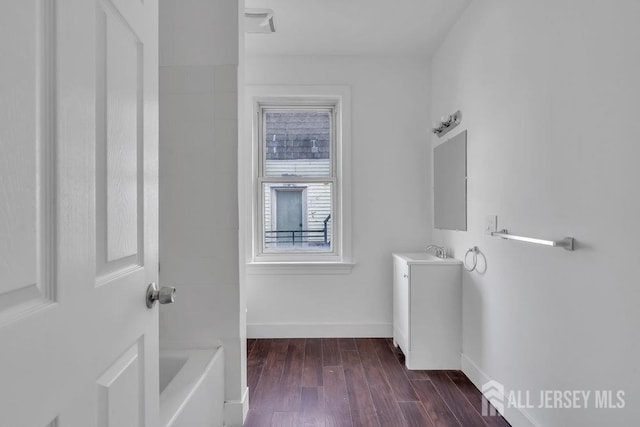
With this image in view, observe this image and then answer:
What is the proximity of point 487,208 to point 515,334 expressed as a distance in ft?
2.39

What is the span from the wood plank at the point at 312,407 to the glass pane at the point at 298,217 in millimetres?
1378

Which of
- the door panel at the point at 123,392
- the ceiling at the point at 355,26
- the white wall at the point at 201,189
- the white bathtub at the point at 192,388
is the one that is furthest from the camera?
the ceiling at the point at 355,26

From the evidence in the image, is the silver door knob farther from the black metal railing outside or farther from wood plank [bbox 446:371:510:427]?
the black metal railing outside

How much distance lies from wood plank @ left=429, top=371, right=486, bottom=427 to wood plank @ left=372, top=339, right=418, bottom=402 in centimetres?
19

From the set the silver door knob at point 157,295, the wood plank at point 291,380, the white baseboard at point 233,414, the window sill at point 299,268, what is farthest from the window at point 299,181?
the silver door knob at point 157,295

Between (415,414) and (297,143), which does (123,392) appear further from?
(297,143)

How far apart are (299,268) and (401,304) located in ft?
3.11

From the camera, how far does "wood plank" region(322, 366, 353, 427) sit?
6.25ft

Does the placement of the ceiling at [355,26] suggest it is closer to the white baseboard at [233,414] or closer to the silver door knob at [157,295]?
the silver door knob at [157,295]

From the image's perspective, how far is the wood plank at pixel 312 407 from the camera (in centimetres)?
189

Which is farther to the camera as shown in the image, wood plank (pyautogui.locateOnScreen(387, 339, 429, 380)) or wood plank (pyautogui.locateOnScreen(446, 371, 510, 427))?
wood plank (pyautogui.locateOnScreen(387, 339, 429, 380))

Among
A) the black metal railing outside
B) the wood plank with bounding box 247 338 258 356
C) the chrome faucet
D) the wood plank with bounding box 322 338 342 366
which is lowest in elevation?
the wood plank with bounding box 247 338 258 356

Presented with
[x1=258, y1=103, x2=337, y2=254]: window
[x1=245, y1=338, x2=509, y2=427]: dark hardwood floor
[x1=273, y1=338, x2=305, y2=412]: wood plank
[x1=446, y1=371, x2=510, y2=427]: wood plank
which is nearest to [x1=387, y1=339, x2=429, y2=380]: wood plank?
[x1=245, y1=338, x2=509, y2=427]: dark hardwood floor

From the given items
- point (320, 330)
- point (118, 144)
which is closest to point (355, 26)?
point (118, 144)
